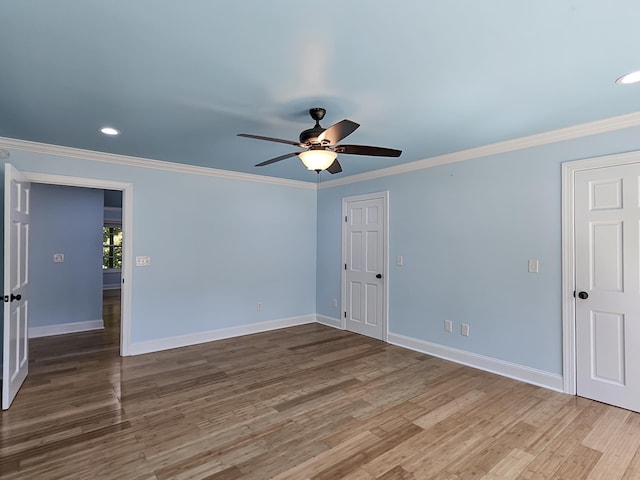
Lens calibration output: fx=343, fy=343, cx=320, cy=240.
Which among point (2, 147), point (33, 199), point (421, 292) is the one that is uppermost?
point (2, 147)

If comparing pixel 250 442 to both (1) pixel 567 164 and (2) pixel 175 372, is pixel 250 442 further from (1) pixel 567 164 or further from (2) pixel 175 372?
(1) pixel 567 164

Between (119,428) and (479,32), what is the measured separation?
11.4 feet

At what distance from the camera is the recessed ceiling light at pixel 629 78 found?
2.14m

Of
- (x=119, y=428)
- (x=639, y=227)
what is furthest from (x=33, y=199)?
(x=639, y=227)

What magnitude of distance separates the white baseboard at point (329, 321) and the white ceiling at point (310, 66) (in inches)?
131

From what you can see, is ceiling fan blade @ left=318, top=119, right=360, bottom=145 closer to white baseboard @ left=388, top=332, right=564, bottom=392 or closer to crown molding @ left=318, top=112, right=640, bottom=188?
crown molding @ left=318, top=112, right=640, bottom=188

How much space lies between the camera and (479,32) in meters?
1.72

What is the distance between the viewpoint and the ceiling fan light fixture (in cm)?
257

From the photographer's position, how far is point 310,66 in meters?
2.04

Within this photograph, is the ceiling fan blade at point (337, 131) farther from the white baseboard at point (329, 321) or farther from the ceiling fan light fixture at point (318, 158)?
the white baseboard at point (329, 321)

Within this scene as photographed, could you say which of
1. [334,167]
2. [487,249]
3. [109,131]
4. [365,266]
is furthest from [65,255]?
[487,249]

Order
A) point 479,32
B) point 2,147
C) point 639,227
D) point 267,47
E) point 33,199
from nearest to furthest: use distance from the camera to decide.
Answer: point 479,32 < point 267,47 < point 639,227 < point 2,147 < point 33,199

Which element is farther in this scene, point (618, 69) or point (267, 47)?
point (618, 69)

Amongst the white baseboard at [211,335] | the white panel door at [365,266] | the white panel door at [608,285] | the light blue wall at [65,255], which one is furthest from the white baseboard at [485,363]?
the light blue wall at [65,255]
